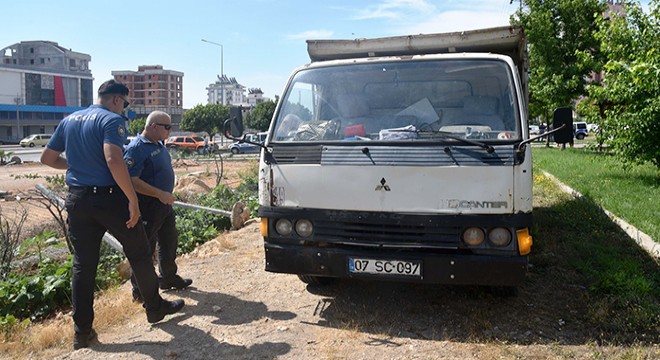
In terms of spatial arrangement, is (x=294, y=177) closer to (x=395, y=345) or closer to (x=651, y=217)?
(x=395, y=345)

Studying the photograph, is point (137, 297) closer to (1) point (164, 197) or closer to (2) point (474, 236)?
(1) point (164, 197)

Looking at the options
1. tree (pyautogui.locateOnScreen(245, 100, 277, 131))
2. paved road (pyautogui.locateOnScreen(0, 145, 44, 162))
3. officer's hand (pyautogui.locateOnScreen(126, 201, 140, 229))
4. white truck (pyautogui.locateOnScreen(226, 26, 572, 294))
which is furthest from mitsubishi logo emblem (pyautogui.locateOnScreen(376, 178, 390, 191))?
tree (pyautogui.locateOnScreen(245, 100, 277, 131))

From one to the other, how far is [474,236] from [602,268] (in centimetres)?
239

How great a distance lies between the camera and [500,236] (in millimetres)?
4078

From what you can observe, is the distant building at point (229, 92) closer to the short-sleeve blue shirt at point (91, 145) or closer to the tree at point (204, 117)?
the tree at point (204, 117)

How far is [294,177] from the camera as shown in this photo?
4449 mm

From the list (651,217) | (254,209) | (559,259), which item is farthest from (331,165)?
(651,217)

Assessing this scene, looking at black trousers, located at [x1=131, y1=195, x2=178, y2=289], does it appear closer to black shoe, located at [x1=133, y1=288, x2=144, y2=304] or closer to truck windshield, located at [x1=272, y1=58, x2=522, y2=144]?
black shoe, located at [x1=133, y1=288, x2=144, y2=304]

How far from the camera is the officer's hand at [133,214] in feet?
13.4

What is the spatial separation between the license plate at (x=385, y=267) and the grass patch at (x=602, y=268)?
4.73 ft

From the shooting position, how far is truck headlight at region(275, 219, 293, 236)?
179 inches

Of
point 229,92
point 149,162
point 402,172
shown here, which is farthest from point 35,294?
point 229,92

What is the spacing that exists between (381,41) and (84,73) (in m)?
98.9

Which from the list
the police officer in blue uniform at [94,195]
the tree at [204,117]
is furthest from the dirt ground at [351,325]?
the tree at [204,117]
